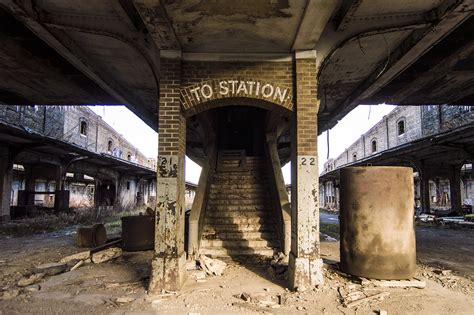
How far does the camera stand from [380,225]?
5.79 meters

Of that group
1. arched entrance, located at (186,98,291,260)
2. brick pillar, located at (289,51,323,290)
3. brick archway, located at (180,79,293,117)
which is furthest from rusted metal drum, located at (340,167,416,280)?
brick archway, located at (180,79,293,117)

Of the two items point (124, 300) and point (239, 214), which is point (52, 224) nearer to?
point (239, 214)

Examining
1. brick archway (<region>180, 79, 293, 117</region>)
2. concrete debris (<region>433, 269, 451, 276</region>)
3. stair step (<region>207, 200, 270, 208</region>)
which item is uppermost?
brick archway (<region>180, 79, 293, 117</region>)

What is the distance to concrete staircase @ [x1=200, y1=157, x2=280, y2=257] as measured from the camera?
7965mm

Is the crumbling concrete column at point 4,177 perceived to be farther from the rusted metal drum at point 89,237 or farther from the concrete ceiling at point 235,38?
the rusted metal drum at point 89,237

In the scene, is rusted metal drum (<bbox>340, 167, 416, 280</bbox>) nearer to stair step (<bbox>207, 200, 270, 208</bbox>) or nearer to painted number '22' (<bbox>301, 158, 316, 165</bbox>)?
painted number '22' (<bbox>301, 158, 316, 165</bbox>)

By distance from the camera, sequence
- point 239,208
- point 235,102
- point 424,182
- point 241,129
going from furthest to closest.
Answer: point 424,182 < point 241,129 < point 239,208 < point 235,102

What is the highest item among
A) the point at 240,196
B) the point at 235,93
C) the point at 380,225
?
the point at 235,93

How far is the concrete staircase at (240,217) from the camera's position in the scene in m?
7.96

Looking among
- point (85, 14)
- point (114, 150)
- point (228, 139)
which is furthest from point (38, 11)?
point (114, 150)

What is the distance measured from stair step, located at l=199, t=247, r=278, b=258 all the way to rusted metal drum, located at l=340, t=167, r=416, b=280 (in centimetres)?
211

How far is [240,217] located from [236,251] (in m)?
1.36

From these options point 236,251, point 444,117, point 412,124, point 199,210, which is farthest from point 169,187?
point 412,124

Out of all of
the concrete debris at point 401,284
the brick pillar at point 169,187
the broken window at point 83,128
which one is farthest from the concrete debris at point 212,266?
the broken window at point 83,128
